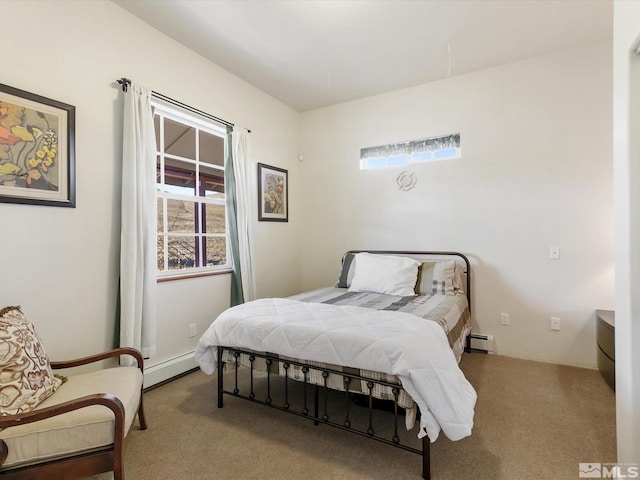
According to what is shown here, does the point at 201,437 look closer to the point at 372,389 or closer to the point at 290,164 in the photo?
the point at 372,389

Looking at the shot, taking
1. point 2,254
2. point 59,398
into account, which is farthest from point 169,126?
point 59,398

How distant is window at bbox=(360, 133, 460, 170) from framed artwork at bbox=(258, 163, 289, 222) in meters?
1.01

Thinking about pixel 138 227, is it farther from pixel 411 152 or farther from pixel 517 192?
pixel 517 192

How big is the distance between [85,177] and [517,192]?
143 inches

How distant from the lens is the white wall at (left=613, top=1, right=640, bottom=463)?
4.51ft

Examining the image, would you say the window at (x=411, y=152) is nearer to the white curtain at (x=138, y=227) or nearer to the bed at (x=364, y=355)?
the bed at (x=364, y=355)

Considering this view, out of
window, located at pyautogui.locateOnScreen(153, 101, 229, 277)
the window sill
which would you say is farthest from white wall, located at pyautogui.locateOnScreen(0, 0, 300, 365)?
window, located at pyautogui.locateOnScreen(153, 101, 229, 277)

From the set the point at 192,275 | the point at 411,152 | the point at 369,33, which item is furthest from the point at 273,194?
the point at 369,33

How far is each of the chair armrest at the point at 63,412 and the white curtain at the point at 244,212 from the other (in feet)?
6.03

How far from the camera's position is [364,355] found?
1626 millimetres

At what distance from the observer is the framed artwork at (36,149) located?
179cm

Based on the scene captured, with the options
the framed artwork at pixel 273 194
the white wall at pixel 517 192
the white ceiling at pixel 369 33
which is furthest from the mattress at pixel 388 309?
the white ceiling at pixel 369 33

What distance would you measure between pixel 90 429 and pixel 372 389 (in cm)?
130

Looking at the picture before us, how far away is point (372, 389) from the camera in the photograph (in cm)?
168
